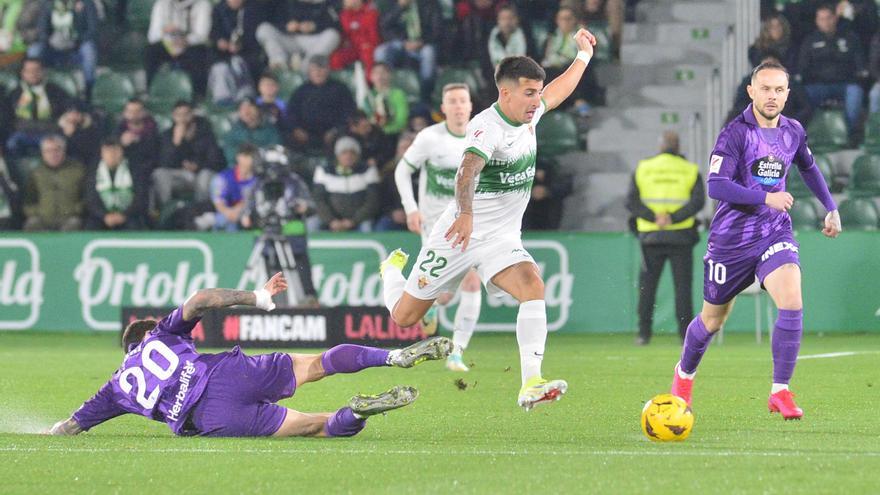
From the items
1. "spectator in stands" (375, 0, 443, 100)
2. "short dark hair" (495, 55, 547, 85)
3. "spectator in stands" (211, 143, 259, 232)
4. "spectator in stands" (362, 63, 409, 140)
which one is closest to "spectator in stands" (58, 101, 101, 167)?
"spectator in stands" (211, 143, 259, 232)

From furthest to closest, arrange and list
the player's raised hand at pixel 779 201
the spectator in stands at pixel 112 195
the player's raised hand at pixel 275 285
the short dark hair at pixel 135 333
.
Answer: the spectator in stands at pixel 112 195 < the player's raised hand at pixel 779 201 < the short dark hair at pixel 135 333 < the player's raised hand at pixel 275 285

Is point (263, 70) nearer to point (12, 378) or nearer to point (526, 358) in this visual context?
point (12, 378)

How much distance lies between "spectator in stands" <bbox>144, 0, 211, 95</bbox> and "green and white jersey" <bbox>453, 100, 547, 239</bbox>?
13545mm

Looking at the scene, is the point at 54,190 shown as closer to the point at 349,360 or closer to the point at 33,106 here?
the point at 33,106

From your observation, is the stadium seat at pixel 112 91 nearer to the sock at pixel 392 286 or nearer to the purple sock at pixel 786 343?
the sock at pixel 392 286

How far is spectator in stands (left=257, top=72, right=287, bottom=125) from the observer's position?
21.1 m

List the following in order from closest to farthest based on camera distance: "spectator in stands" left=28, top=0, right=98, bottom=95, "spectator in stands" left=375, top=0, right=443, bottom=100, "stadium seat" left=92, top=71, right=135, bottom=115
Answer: "spectator in stands" left=375, top=0, right=443, bottom=100 < "stadium seat" left=92, top=71, right=135, bottom=115 < "spectator in stands" left=28, top=0, right=98, bottom=95

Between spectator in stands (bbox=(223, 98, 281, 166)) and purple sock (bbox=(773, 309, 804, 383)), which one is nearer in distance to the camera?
purple sock (bbox=(773, 309, 804, 383))

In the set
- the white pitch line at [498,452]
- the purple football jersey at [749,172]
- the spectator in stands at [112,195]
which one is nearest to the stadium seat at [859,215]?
the spectator in stands at [112,195]

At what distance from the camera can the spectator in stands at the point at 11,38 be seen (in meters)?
23.0

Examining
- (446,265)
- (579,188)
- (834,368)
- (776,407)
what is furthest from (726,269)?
(579,188)

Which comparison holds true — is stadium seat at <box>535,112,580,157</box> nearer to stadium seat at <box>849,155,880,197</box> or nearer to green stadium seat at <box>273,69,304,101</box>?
green stadium seat at <box>273,69,304,101</box>

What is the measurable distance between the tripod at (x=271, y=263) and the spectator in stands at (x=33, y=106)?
458 cm

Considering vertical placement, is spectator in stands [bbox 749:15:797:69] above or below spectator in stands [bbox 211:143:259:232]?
above
